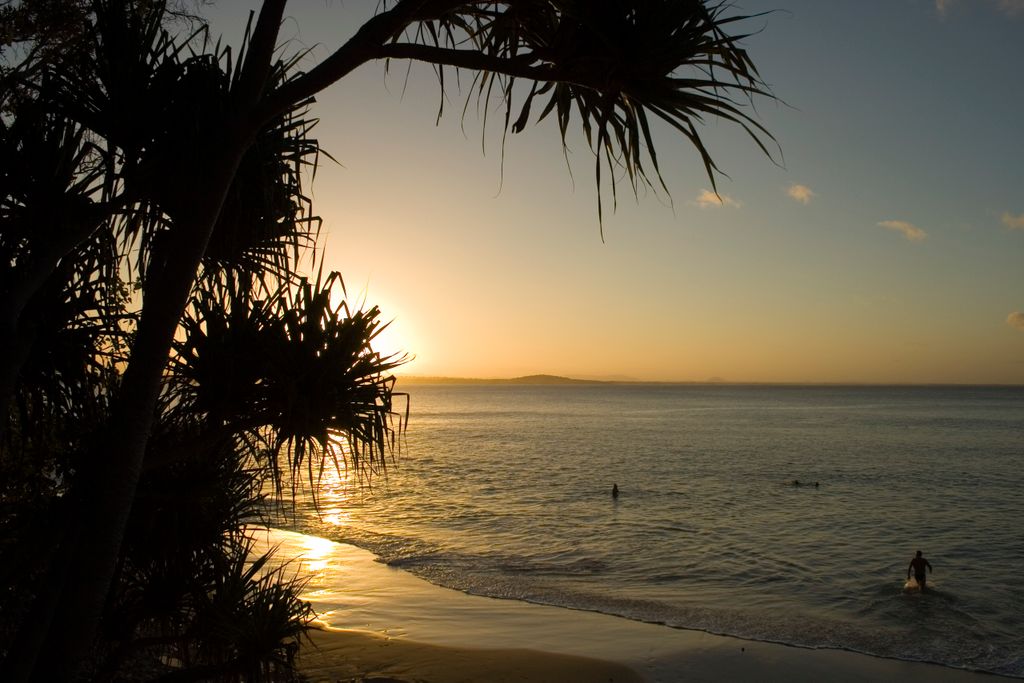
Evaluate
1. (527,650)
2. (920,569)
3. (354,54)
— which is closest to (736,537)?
(920,569)

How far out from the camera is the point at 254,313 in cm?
433

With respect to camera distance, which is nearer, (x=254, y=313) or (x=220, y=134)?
(x=220, y=134)

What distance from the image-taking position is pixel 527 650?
37.3ft

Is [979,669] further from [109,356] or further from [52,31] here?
[52,31]

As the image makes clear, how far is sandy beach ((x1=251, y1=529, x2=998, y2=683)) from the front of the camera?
1027cm

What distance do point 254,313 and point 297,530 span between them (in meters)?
19.2

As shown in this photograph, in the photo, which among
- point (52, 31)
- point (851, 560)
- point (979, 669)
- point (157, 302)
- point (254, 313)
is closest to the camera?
point (157, 302)

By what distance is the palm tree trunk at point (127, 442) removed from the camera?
312cm

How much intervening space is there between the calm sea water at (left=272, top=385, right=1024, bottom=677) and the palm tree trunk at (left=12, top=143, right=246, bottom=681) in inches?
278

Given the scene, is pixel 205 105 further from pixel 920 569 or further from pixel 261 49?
pixel 920 569

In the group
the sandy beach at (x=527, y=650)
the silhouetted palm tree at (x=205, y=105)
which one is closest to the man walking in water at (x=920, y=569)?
the sandy beach at (x=527, y=650)

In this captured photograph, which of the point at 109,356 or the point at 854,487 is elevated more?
the point at 109,356

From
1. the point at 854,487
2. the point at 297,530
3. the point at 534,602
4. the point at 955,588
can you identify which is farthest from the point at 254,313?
the point at 854,487

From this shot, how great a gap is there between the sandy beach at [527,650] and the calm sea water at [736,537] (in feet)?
2.69
